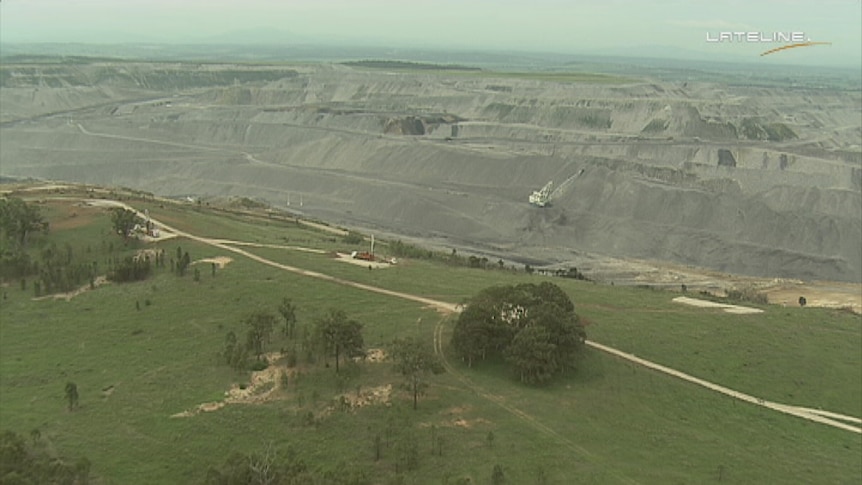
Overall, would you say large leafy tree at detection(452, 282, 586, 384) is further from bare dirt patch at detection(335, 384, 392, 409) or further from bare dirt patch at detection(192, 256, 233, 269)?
bare dirt patch at detection(192, 256, 233, 269)

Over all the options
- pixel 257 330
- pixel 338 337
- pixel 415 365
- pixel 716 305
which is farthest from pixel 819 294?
pixel 257 330

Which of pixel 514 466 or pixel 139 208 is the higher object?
pixel 139 208

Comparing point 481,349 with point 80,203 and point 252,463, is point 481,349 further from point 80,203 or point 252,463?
point 80,203

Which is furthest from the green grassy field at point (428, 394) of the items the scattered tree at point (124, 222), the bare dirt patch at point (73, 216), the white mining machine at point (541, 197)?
the white mining machine at point (541, 197)

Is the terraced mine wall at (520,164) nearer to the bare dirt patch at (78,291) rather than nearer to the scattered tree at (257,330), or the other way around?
the bare dirt patch at (78,291)

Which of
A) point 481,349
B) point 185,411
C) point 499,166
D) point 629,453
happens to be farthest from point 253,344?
point 499,166

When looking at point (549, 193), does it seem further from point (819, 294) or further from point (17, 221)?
point (17, 221)

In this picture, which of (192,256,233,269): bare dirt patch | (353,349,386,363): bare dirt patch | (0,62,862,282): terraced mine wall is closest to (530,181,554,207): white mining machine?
(0,62,862,282): terraced mine wall
